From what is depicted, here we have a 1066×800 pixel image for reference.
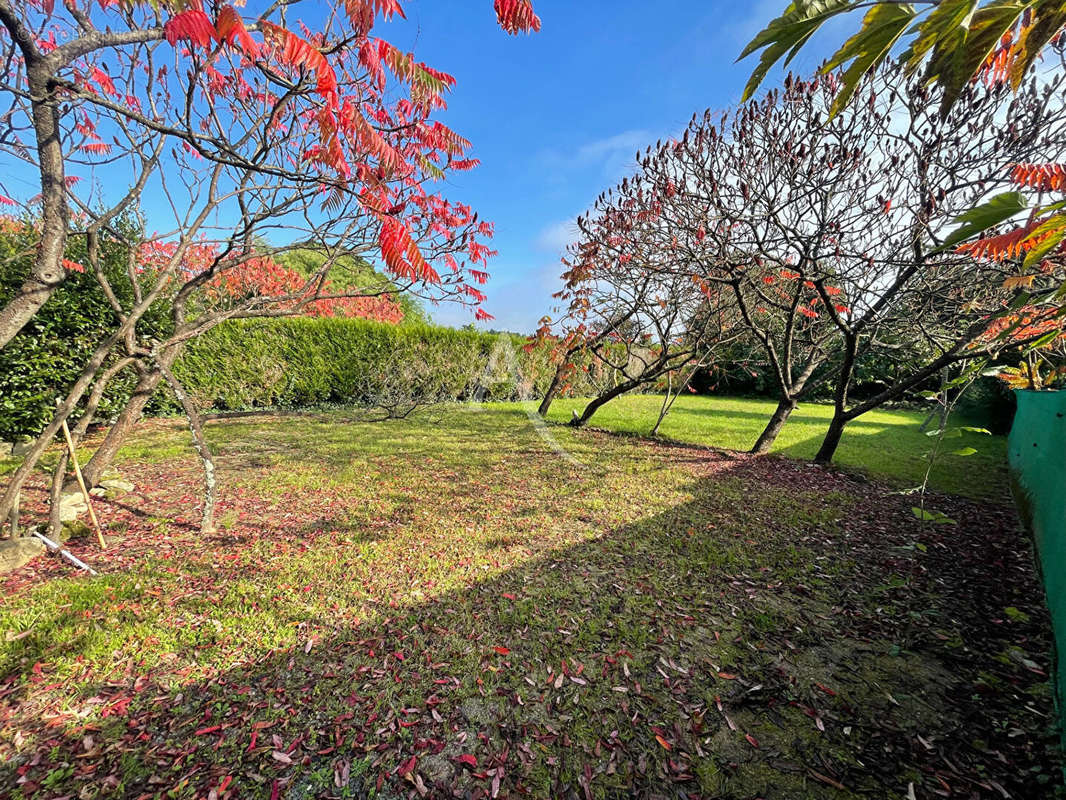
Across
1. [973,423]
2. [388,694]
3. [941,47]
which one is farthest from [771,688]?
[973,423]

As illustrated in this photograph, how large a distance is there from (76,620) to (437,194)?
16.6ft

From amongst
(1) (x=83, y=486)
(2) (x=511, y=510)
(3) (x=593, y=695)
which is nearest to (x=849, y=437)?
(2) (x=511, y=510)

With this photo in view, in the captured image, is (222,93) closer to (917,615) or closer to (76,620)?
(76,620)

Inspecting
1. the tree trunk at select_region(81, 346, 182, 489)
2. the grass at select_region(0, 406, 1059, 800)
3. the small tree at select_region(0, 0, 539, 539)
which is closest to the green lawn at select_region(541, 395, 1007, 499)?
the grass at select_region(0, 406, 1059, 800)

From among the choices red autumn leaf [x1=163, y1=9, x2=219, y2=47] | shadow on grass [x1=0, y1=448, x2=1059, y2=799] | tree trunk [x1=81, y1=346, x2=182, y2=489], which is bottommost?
shadow on grass [x1=0, y1=448, x2=1059, y2=799]

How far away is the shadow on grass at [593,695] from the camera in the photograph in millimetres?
1564

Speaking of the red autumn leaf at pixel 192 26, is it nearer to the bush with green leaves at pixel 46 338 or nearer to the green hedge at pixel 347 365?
the bush with green leaves at pixel 46 338

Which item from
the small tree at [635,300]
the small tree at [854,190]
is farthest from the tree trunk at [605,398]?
the small tree at [854,190]

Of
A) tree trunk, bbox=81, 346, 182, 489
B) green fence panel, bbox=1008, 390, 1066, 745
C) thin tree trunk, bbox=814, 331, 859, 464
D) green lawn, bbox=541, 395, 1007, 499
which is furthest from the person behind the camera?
green lawn, bbox=541, 395, 1007, 499

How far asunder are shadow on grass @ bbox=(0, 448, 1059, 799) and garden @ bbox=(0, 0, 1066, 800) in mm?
18

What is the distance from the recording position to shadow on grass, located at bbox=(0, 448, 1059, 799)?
1.56 metres

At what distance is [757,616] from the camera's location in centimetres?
260

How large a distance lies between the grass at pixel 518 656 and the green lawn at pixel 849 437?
6.87ft

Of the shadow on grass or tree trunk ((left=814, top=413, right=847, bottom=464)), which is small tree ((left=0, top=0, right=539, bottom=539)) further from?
tree trunk ((left=814, top=413, right=847, bottom=464))
